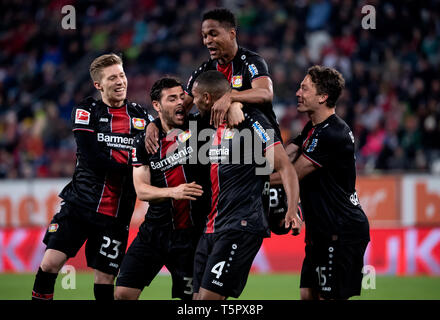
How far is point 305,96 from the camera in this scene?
5734 mm

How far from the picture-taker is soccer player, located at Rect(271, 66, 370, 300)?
5.55 metres

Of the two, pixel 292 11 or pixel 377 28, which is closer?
pixel 377 28

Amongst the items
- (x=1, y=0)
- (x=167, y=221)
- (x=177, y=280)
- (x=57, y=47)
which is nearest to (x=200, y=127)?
(x=167, y=221)

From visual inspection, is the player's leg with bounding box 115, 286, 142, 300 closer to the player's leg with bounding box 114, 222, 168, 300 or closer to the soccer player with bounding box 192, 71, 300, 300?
the player's leg with bounding box 114, 222, 168, 300

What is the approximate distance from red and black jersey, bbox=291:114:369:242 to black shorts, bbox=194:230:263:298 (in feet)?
2.70

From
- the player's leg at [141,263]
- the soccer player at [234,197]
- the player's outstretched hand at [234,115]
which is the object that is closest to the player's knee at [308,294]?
the soccer player at [234,197]

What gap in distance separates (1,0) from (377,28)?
1179cm

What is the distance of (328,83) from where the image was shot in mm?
5688

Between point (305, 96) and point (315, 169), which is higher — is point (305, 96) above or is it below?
above

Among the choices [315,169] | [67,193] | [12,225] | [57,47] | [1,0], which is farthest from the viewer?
[1,0]

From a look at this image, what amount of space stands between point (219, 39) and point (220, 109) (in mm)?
1034

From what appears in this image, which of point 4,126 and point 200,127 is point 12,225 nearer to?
point 4,126

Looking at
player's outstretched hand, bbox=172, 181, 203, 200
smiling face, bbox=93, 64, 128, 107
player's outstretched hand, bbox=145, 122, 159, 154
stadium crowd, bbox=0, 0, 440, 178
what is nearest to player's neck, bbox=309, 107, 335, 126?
player's outstretched hand, bbox=172, 181, 203, 200

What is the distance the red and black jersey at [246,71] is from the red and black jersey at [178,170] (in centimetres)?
52
